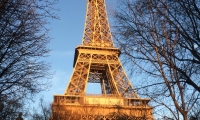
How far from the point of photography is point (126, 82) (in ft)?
109

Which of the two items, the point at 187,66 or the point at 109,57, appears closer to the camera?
the point at 187,66

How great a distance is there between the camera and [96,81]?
3931 centimetres

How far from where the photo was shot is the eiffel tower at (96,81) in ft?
92.8

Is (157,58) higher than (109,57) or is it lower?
lower

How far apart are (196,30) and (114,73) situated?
90.3 feet

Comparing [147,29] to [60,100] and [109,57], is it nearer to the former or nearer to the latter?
[60,100]

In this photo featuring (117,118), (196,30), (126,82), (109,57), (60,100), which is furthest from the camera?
(109,57)

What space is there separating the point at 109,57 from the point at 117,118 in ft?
36.0

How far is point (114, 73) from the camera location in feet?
115

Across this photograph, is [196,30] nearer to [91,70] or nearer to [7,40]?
[7,40]

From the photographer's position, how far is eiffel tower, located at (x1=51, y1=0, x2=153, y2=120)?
28.3 m

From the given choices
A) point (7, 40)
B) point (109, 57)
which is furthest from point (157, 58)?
point (109, 57)

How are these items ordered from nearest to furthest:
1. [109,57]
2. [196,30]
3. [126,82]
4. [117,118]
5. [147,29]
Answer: [196,30], [147,29], [117,118], [126,82], [109,57]

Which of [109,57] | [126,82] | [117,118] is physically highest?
[109,57]
